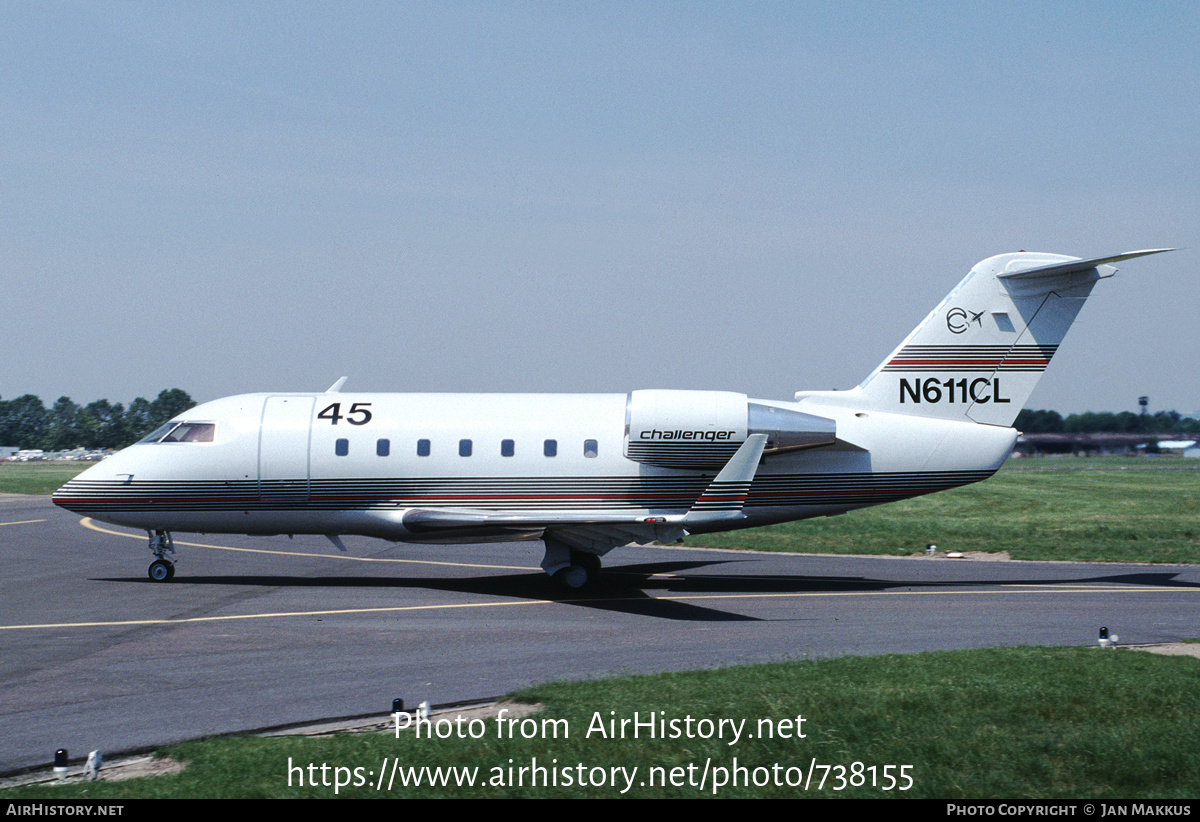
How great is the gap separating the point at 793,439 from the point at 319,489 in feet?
29.8

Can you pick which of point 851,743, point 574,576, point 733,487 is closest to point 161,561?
point 574,576

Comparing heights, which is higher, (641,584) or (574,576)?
(574,576)

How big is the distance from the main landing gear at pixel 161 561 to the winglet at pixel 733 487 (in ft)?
35.8

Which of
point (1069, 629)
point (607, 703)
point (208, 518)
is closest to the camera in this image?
point (607, 703)

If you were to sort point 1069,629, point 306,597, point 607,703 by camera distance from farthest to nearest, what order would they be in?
point 306,597 < point 1069,629 < point 607,703

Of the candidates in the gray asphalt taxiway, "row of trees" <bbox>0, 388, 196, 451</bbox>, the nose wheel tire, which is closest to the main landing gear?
the nose wheel tire

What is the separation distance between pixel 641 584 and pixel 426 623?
20.0 ft

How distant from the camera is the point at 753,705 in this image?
959 cm

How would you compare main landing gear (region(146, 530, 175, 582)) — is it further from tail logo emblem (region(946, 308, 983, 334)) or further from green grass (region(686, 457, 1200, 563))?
tail logo emblem (region(946, 308, 983, 334))

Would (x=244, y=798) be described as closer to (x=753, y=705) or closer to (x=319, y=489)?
(x=753, y=705)

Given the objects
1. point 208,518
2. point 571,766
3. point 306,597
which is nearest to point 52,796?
point 571,766

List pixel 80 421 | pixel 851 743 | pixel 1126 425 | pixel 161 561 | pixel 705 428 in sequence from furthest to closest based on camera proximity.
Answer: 1. pixel 80 421
2. pixel 1126 425
3. pixel 161 561
4. pixel 705 428
5. pixel 851 743

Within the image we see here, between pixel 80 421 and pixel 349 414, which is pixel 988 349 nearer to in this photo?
pixel 349 414

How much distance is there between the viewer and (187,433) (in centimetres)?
1986
